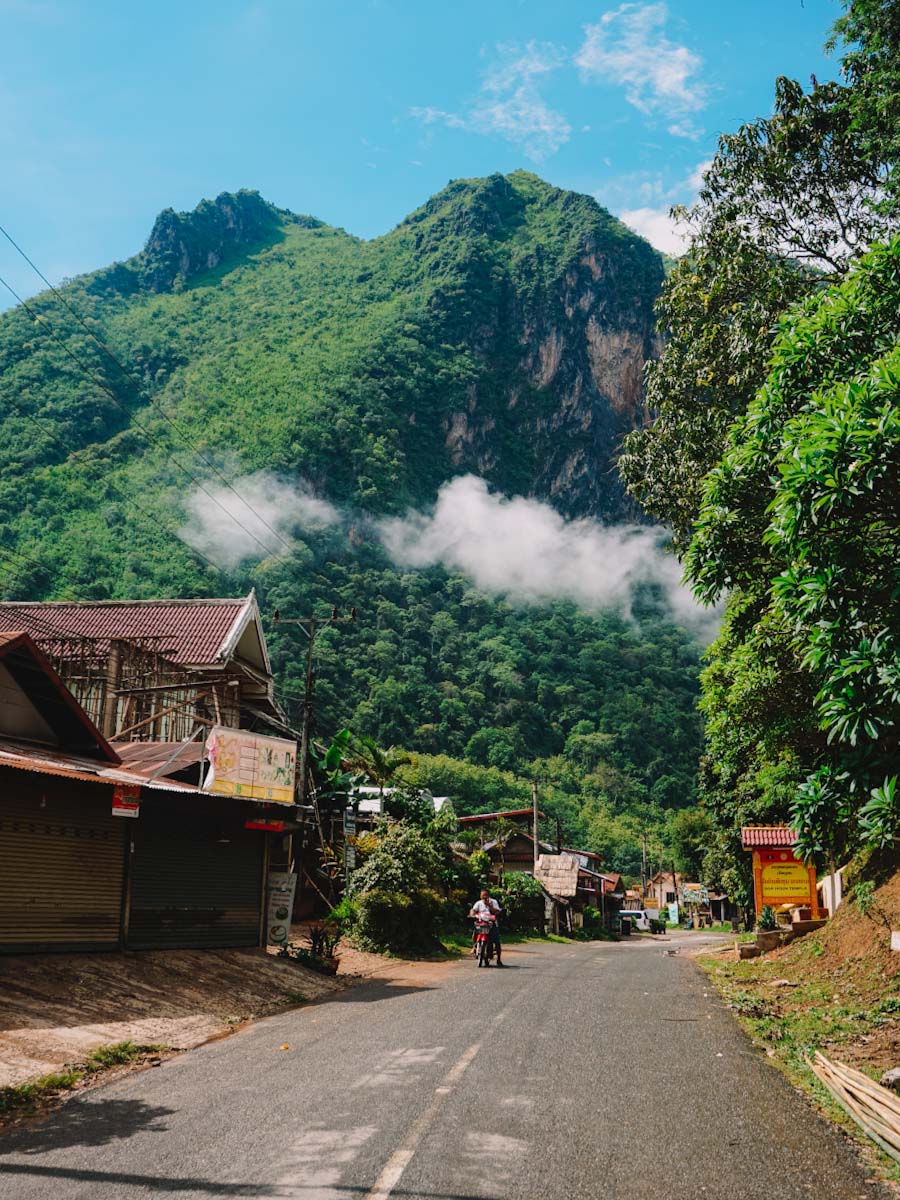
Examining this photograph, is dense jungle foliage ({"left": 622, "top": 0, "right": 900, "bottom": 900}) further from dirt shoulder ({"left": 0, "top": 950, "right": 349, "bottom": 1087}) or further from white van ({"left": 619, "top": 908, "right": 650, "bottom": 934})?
white van ({"left": 619, "top": 908, "right": 650, "bottom": 934})

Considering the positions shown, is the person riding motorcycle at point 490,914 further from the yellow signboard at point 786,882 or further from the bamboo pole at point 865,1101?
the bamboo pole at point 865,1101

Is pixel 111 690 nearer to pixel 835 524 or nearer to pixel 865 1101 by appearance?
pixel 835 524

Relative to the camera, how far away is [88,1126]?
7039 mm

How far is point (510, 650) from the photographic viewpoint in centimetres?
12519

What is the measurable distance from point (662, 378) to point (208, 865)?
41.6ft

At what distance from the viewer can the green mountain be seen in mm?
84062

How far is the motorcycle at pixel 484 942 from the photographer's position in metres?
23.0

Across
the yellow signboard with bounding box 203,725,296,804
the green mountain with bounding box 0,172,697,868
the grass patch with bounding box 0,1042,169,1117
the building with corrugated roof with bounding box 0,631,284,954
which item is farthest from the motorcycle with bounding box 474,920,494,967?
the green mountain with bounding box 0,172,697,868

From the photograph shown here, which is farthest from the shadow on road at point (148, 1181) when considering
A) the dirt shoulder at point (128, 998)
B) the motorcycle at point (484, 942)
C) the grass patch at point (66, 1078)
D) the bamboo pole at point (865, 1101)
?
the motorcycle at point (484, 942)

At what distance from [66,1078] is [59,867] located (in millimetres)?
6729

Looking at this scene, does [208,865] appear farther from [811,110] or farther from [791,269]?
[811,110]

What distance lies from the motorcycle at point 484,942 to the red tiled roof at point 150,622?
11846 mm

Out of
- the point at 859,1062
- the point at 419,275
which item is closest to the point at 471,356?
the point at 419,275

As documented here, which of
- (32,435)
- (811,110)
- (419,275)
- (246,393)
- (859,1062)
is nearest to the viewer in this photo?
(859,1062)
